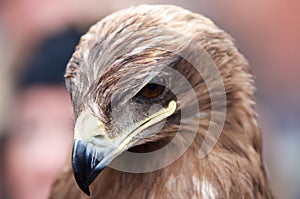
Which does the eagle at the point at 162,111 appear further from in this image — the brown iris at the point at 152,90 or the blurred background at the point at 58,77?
the blurred background at the point at 58,77

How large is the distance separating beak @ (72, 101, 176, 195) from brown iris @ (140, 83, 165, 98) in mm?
46

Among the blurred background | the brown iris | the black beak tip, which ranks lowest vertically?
the blurred background

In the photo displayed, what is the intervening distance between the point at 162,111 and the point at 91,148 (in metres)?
0.10

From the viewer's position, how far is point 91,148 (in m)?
0.84

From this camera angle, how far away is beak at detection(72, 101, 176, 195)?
838mm

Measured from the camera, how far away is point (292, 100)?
1821 mm

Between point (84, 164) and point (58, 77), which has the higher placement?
point (84, 164)

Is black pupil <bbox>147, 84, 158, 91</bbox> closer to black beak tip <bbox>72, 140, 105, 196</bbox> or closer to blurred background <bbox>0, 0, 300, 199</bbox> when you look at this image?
black beak tip <bbox>72, 140, 105, 196</bbox>

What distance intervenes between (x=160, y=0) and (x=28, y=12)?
32cm

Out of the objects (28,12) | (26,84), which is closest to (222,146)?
(26,84)

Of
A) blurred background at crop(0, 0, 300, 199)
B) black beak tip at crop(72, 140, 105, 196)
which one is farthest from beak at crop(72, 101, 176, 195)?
blurred background at crop(0, 0, 300, 199)

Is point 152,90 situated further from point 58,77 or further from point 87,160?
point 58,77

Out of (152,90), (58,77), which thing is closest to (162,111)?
(152,90)

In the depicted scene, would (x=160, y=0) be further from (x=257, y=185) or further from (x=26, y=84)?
(x=257, y=185)
